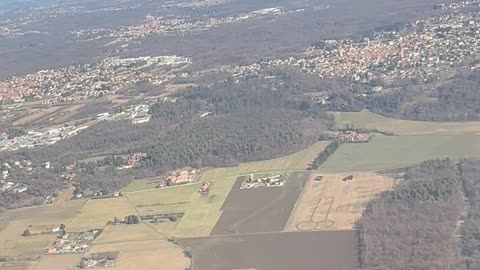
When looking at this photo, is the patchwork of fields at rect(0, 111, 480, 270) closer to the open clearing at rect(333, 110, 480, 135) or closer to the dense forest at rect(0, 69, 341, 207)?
the open clearing at rect(333, 110, 480, 135)

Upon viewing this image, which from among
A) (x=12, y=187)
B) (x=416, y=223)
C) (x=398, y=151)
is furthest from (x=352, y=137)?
(x=12, y=187)

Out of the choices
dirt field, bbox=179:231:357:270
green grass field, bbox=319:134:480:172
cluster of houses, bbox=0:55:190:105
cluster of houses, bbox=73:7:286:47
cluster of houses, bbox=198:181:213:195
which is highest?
dirt field, bbox=179:231:357:270

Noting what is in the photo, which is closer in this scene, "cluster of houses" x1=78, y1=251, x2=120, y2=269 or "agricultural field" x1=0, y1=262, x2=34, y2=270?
"cluster of houses" x1=78, y1=251, x2=120, y2=269

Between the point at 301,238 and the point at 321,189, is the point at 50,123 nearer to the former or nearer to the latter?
the point at 321,189

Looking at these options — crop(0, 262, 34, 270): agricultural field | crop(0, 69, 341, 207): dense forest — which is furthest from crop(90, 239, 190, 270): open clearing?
crop(0, 69, 341, 207): dense forest

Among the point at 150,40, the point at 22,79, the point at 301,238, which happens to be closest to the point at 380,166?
the point at 301,238

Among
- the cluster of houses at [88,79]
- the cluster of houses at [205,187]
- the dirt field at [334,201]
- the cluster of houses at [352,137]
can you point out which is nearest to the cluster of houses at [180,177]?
the cluster of houses at [205,187]
